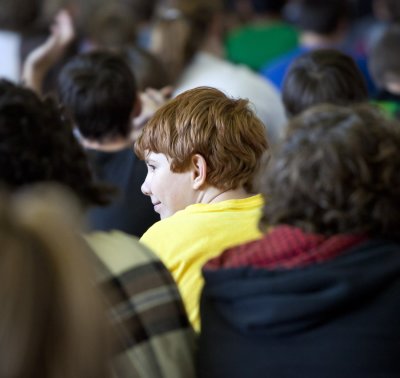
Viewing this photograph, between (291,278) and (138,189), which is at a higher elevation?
(291,278)

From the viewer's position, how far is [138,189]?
284cm

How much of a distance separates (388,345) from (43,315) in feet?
2.62

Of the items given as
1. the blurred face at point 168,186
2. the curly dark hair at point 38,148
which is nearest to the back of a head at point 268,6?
the blurred face at point 168,186

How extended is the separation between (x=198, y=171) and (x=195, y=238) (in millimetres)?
314

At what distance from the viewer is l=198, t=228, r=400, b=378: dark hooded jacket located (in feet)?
5.20

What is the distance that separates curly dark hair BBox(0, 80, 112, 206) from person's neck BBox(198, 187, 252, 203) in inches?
17.5

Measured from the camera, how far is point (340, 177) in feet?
5.28

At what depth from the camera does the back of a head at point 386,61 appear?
402cm

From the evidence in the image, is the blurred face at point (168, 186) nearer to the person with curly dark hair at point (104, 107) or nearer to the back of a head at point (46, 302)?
the person with curly dark hair at point (104, 107)

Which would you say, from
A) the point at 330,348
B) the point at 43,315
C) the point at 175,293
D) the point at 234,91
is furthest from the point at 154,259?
the point at 234,91

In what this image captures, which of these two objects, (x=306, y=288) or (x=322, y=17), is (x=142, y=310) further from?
(x=322, y=17)

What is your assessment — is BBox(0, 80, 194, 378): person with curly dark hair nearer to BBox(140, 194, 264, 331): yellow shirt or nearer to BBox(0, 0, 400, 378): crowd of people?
BBox(0, 0, 400, 378): crowd of people

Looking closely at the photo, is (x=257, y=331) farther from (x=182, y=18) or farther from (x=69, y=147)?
(x=182, y=18)

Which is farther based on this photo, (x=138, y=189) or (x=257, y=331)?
(x=138, y=189)
